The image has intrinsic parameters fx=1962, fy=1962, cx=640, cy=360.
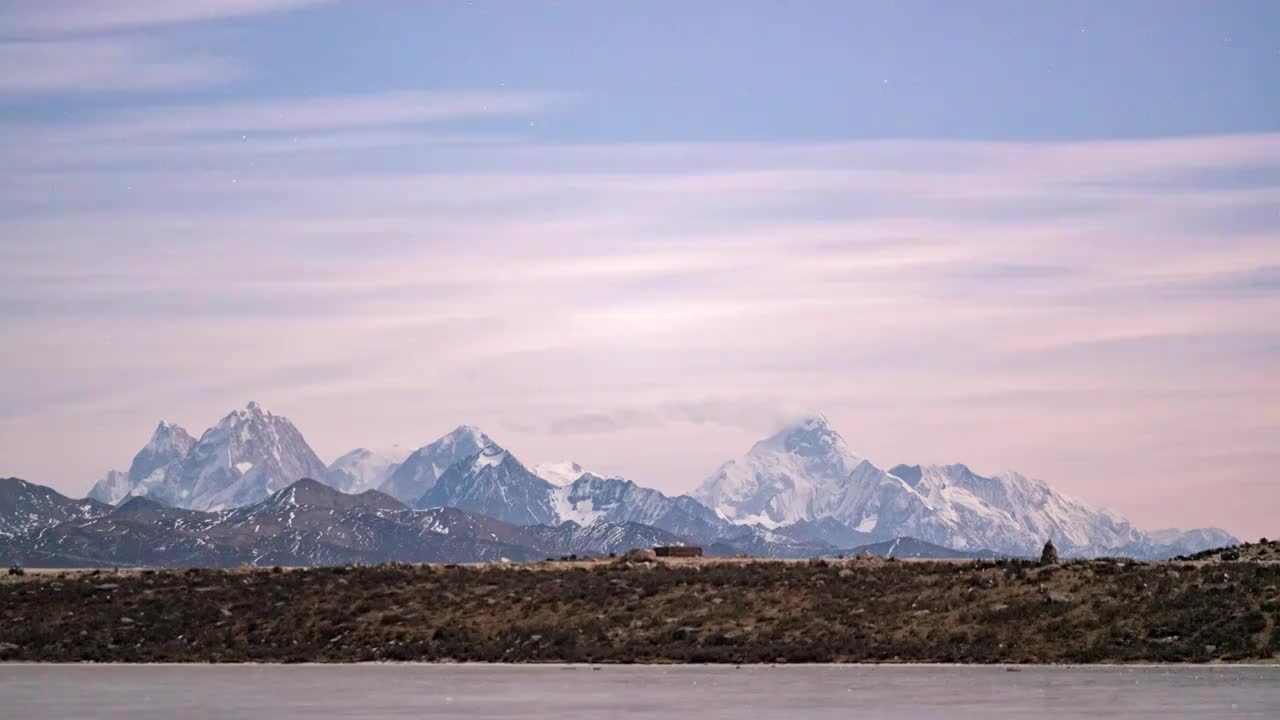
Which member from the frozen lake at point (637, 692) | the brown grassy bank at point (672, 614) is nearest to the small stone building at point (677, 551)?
the brown grassy bank at point (672, 614)

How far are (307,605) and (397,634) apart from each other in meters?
8.06

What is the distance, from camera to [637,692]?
189 feet

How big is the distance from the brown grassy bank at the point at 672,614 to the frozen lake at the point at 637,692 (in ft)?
23.4

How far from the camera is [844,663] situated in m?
74.9

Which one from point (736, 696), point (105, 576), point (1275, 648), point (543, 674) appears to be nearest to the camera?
point (736, 696)

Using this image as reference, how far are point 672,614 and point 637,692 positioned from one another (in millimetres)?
29108

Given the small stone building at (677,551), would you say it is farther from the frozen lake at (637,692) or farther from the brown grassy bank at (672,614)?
the frozen lake at (637,692)

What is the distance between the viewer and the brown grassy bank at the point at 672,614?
255ft

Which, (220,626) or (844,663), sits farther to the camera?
(220,626)

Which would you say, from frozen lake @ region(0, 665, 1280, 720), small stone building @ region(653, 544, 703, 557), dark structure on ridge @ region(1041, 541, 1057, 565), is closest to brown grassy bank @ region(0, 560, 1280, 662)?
dark structure on ridge @ region(1041, 541, 1057, 565)

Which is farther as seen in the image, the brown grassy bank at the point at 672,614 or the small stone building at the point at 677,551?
the small stone building at the point at 677,551

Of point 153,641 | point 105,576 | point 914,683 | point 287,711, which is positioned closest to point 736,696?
point 914,683

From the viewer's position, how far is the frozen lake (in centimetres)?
4944

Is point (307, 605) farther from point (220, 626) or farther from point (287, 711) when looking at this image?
point (287, 711)
